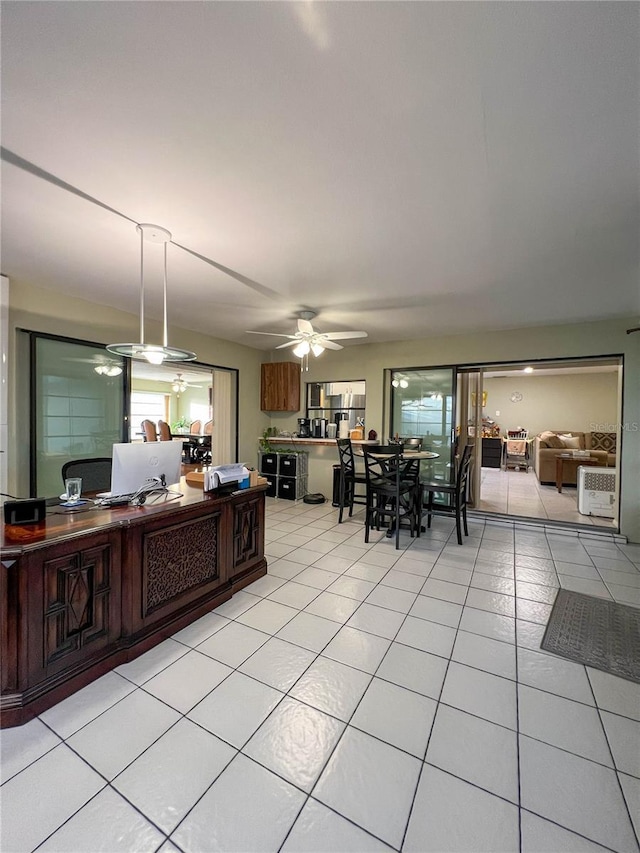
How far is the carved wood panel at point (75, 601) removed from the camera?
5.49 ft

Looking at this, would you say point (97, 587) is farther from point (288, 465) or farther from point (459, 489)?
point (288, 465)

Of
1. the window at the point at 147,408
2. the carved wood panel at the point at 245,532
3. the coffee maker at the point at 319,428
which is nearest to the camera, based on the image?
the carved wood panel at the point at 245,532

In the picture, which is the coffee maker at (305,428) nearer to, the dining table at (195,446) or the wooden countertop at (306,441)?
the wooden countertop at (306,441)

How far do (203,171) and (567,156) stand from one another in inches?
67.5

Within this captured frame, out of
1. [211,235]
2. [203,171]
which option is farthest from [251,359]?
[203,171]

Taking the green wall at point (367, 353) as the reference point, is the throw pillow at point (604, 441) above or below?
below

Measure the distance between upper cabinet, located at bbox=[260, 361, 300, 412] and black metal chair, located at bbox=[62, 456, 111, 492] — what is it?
11.3 ft

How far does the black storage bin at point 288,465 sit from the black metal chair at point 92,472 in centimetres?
322

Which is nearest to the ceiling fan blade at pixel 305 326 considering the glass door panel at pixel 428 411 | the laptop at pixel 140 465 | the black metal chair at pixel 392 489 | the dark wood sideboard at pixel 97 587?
the black metal chair at pixel 392 489

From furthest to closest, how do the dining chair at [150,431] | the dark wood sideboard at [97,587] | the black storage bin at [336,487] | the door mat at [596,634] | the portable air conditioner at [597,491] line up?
the dining chair at [150,431], the black storage bin at [336,487], the portable air conditioner at [597,491], the door mat at [596,634], the dark wood sideboard at [97,587]

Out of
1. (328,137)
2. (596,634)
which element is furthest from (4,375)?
(596,634)

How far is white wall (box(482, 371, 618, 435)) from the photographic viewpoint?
8867 mm

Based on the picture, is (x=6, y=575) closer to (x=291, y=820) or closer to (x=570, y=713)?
(x=291, y=820)

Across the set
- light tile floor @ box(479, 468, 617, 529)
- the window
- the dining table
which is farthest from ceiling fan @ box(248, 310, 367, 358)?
the window
